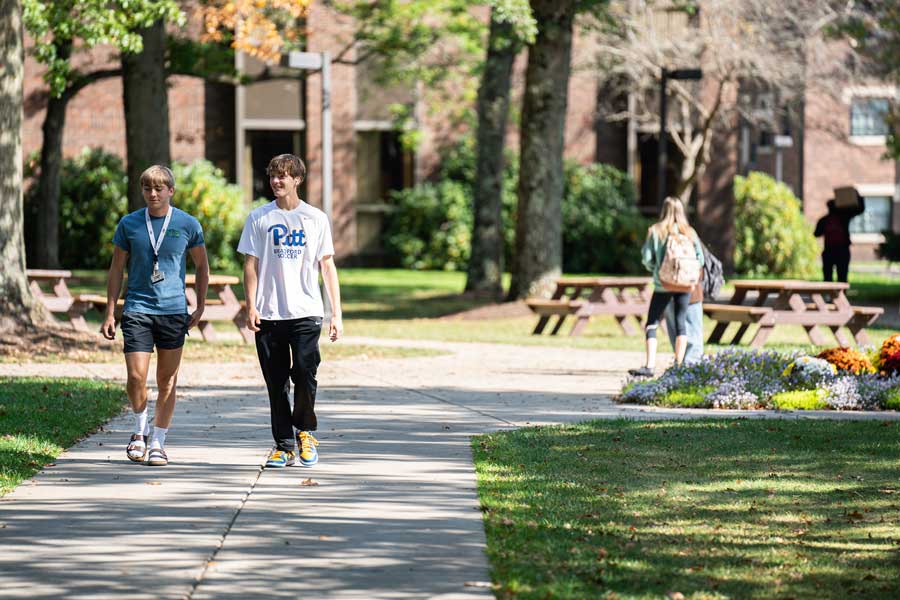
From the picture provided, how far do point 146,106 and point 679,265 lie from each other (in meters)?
11.2

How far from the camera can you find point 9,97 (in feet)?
53.1

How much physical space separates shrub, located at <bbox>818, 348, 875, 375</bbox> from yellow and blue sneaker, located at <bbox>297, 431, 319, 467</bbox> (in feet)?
18.1

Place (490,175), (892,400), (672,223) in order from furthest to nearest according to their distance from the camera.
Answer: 1. (490,175)
2. (672,223)
3. (892,400)

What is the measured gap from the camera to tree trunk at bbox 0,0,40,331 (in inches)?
627

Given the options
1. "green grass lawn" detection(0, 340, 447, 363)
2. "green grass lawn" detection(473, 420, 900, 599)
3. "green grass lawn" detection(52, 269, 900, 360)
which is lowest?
"green grass lawn" detection(52, 269, 900, 360)

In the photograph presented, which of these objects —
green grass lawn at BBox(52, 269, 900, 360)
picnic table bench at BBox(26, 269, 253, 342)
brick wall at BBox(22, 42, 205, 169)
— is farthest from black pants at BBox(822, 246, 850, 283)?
brick wall at BBox(22, 42, 205, 169)

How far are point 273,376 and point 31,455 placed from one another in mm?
1564

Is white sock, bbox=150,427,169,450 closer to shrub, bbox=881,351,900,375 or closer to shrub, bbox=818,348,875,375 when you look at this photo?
shrub, bbox=818,348,875,375

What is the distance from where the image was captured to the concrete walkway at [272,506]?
238 inches

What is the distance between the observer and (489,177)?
28141 mm

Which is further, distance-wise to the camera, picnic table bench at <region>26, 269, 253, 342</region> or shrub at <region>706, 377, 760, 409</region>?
picnic table bench at <region>26, 269, 253, 342</region>

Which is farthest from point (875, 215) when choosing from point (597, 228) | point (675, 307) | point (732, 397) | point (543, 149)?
point (732, 397)

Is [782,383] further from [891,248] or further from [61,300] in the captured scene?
[891,248]

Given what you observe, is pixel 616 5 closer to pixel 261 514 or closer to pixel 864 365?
pixel 864 365
